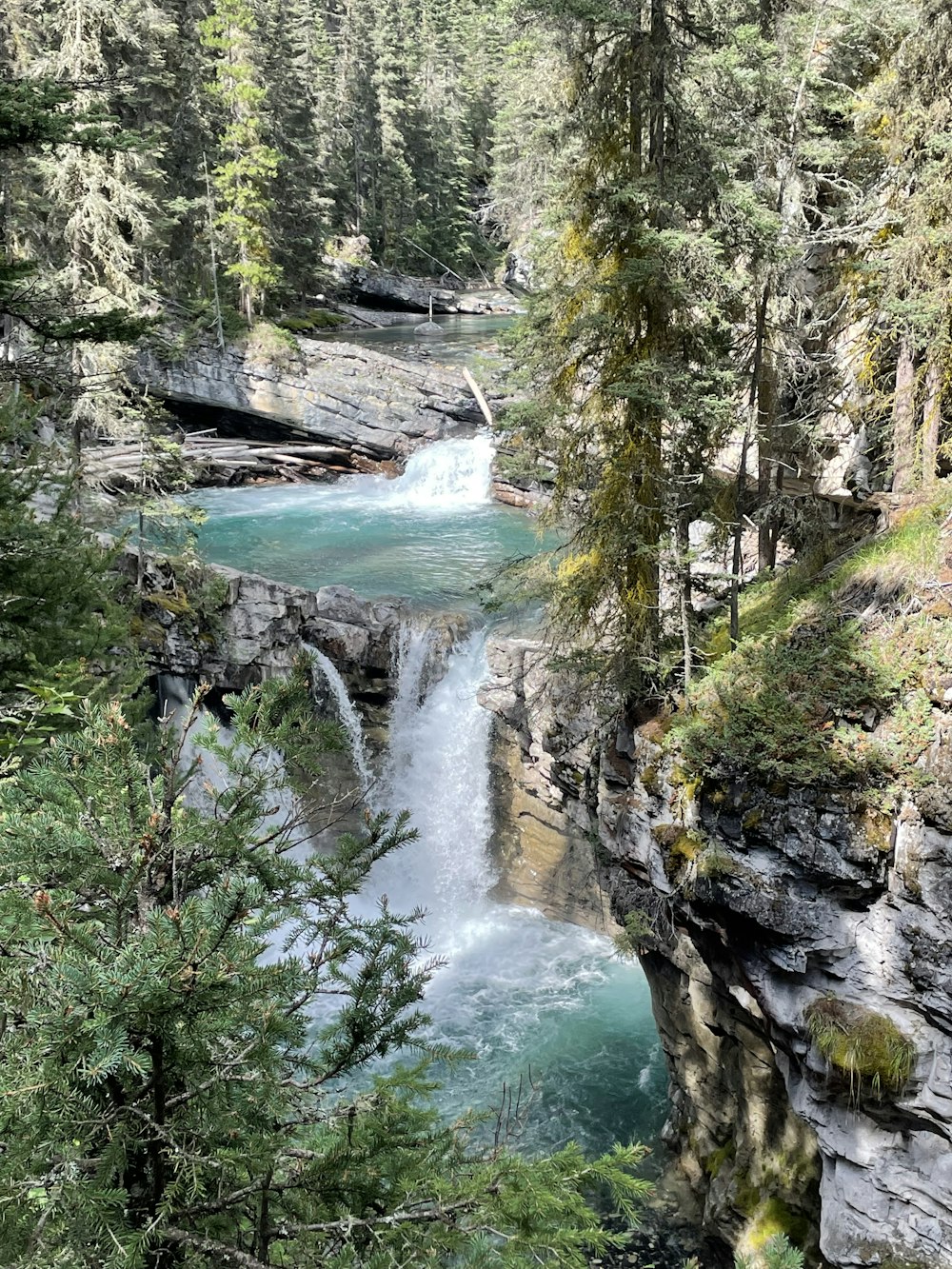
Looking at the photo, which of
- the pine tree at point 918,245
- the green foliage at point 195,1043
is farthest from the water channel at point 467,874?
the pine tree at point 918,245

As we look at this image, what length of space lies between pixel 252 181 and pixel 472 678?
66.4 feet

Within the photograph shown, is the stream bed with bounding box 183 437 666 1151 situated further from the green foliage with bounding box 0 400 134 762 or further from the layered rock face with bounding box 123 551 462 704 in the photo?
the green foliage with bounding box 0 400 134 762

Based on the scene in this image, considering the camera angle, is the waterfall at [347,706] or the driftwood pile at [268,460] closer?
the waterfall at [347,706]

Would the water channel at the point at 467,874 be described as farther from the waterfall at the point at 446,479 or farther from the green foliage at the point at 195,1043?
the green foliage at the point at 195,1043

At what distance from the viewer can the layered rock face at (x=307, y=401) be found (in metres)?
26.3

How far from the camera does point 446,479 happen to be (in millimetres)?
25172

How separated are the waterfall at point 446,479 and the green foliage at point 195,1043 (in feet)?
70.2

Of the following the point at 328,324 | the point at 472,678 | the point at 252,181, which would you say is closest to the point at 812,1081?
the point at 472,678

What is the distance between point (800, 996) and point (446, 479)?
1925 centimetres

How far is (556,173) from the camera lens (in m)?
10.4

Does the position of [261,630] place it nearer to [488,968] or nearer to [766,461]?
[488,968]

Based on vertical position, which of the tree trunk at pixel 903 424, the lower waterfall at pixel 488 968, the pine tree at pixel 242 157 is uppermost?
the pine tree at pixel 242 157

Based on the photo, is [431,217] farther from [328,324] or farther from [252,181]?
[252,181]

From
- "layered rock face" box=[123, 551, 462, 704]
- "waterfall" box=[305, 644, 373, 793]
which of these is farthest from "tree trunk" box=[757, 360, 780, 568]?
"waterfall" box=[305, 644, 373, 793]
